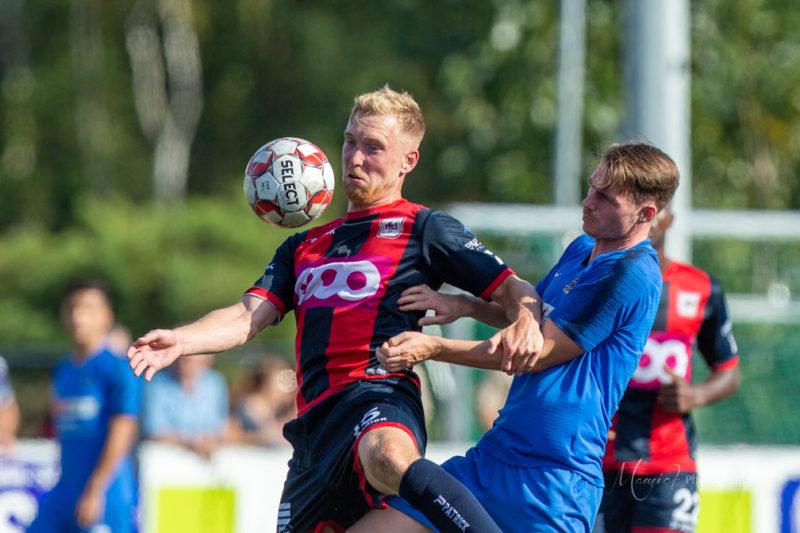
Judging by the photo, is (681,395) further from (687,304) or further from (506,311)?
(506,311)

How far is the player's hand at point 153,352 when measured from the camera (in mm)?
5133

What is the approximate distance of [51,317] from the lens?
1151 inches

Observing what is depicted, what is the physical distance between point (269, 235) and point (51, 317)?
483 centimetres

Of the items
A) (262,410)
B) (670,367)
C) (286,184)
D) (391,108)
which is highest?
(391,108)

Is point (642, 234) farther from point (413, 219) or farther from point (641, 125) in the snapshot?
point (641, 125)

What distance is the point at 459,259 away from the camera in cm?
538

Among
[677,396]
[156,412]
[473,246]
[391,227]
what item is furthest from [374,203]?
[156,412]

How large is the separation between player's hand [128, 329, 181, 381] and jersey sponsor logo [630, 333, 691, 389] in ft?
7.99

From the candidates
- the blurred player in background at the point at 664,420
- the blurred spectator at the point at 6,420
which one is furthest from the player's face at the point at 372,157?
the blurred spectator at the point at 6,420

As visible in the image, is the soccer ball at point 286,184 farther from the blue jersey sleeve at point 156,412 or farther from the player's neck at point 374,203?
the blue jersey sleeve at point 156,412

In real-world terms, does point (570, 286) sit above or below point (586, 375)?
above

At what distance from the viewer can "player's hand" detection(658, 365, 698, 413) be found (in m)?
6.64

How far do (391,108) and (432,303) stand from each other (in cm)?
80

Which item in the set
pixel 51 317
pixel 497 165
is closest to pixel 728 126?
pixel 497 165
